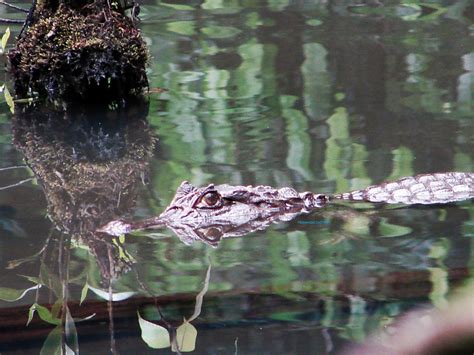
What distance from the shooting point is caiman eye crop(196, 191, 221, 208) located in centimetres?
624

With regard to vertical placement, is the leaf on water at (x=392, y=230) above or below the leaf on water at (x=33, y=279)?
below

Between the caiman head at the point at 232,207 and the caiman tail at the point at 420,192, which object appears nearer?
the caiman head at the point at 232,207

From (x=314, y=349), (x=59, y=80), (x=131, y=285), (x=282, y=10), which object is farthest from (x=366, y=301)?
(x=282, y=10)

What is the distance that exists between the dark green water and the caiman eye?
1.05ft

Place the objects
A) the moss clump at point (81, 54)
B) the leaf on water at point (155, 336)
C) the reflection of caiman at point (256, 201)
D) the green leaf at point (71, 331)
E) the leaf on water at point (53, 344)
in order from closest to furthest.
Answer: the leaf on water at point (155, 336) < the leaf on water at point (53, 344) < the green leaf at point (71, 331) < the reflection of caiman at point (256, 201) < the moss clump at point (81, 54)

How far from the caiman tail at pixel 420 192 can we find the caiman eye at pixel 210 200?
735 millimetres

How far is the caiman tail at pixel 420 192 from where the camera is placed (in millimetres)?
6414

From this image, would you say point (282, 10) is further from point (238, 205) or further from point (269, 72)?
point (238, 205)

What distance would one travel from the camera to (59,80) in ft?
28.7

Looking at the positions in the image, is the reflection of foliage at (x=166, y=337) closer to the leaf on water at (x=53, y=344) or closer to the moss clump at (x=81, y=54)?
the leaf on water at (x=53, y=344)

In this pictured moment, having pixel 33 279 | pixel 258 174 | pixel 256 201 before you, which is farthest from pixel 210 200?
pixel 33 279

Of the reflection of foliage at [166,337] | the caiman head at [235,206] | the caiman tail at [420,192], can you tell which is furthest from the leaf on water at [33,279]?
the caiman tail at [420,192]

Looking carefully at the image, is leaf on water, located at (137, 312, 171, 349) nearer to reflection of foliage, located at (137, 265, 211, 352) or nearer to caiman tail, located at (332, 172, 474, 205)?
reflection of foliage, located at (137, 265, 211, 352)

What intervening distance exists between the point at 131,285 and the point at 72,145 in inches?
119
